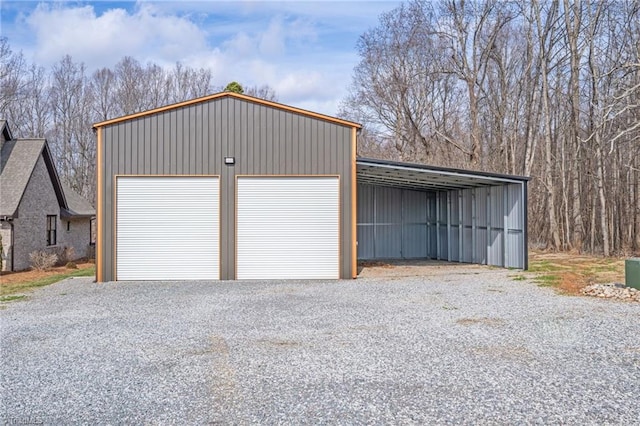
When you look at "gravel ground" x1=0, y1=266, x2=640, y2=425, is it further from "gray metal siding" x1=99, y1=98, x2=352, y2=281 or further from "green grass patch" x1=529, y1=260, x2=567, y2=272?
"green grass patch" x1=529, y1=260, x2=567, y2=272

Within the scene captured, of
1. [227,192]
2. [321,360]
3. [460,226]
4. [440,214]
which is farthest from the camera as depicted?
[440,214]

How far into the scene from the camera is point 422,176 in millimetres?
15406

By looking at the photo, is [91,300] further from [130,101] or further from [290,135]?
[130,101]

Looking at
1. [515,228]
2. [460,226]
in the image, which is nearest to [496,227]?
[515,228]

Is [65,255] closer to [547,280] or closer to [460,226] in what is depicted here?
[460,226]

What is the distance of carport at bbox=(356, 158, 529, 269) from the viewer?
1444 centimetres

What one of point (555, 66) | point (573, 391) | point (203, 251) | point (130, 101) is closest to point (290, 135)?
point (203, 251)

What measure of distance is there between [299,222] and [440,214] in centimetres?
792

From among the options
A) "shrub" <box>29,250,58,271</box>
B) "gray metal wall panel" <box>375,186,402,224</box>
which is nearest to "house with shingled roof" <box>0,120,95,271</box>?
"shrub" <box>29,250,58,271</box>

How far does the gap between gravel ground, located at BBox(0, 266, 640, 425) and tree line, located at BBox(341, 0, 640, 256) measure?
12687mm

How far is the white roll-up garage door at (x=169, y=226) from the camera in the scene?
12.9 m

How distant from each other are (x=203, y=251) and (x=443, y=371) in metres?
8.58

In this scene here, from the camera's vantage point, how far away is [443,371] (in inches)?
210

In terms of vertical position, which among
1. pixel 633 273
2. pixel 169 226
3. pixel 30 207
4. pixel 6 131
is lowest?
pixel 633 273
